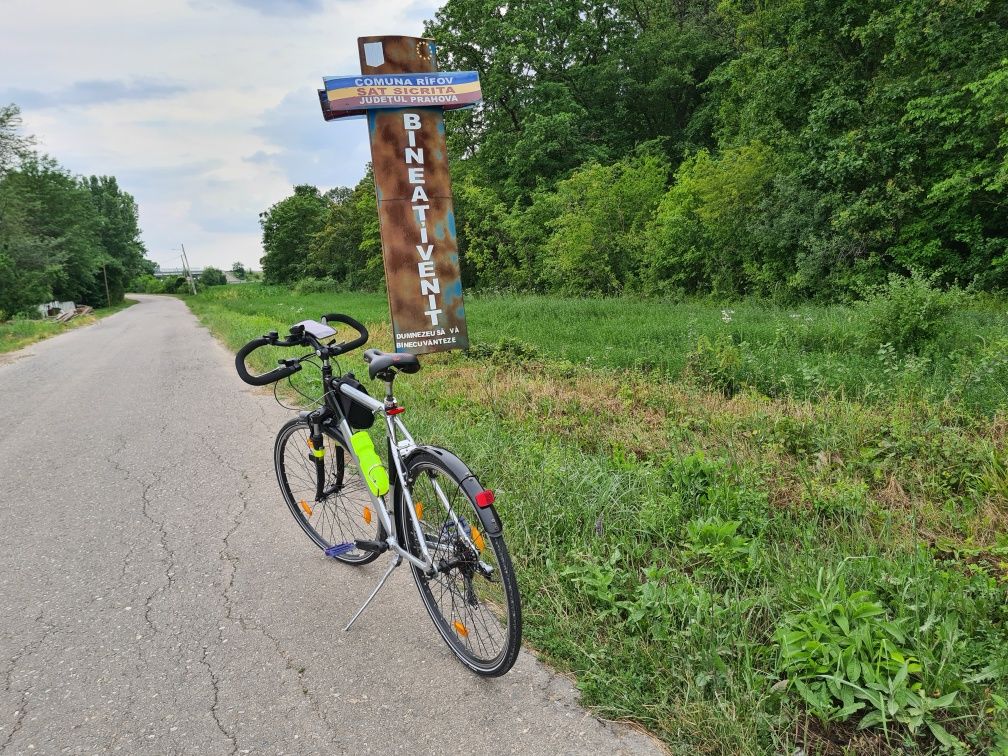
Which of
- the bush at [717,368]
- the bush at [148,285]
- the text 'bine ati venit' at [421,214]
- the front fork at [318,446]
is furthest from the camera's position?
the bush at [148,285]

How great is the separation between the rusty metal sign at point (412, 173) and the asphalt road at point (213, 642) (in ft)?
12.1

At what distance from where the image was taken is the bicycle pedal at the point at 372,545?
321cm

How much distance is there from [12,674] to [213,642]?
2.73 feet

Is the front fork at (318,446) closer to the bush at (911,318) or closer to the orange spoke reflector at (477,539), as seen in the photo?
the orange spoke reflector at (477,539)

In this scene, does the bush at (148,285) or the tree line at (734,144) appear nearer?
the tree line at (734,144)

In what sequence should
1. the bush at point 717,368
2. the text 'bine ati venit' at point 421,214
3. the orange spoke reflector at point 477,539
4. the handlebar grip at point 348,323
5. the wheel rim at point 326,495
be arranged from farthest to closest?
the text 'bine ati venit' at point 421,214 → the bush at point 717,368 → the wheel rim at point 326,495 → the handlebar grip at point 348,323 → the orange spoke reflector at point 477,539

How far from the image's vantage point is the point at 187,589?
135 inches

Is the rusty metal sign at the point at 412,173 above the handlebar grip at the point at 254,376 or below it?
above

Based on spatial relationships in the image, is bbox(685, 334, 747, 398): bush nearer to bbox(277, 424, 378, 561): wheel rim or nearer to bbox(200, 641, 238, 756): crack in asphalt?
bbox(277, 424, 378, 561): wheel rim

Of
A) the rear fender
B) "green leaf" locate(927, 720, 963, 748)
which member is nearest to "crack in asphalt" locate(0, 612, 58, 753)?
the rear fender

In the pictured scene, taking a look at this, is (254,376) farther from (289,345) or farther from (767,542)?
(767,542)

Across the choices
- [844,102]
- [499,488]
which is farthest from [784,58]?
[499,488]

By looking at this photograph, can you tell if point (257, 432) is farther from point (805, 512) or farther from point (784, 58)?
point (784, 58)

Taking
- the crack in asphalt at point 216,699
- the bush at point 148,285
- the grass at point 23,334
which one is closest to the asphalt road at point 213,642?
the crack in asphalt at point 216,699
